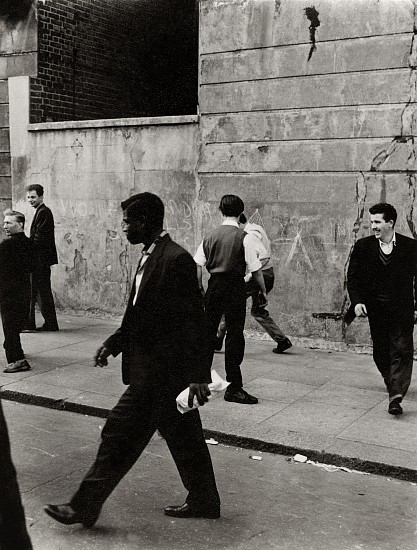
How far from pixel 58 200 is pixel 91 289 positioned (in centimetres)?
153

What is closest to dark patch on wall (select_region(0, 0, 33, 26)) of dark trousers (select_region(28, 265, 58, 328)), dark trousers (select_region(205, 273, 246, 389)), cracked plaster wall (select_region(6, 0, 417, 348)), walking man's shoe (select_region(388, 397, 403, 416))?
cracked plaster wall (select_region(6, 0, 417, 348))

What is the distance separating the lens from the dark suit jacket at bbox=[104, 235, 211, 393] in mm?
4246

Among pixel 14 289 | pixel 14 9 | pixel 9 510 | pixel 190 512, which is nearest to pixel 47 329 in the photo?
pixel 14 289

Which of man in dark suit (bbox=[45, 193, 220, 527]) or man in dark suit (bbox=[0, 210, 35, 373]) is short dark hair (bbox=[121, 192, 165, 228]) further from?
man in dark suit (bbox=[0, 210, 35, 373])

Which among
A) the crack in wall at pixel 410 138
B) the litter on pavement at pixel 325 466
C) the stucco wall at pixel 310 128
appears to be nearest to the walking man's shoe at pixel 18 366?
the stucco wall at pixel 310 128

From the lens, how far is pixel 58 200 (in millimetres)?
11789

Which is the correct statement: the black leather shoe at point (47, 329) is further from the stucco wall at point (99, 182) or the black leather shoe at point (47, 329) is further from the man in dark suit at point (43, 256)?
the stucco wall at point (99, 182)

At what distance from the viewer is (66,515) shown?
4.18m

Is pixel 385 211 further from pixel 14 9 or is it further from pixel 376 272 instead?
pixel 14 9

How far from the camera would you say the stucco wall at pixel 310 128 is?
29.0 ft

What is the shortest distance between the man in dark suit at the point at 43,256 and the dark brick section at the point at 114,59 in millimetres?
2268

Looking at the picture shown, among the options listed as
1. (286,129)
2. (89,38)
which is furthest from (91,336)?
(89,38)

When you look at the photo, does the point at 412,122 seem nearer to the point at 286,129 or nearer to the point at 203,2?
the point at 286,129

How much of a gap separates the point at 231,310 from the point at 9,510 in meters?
4.27
